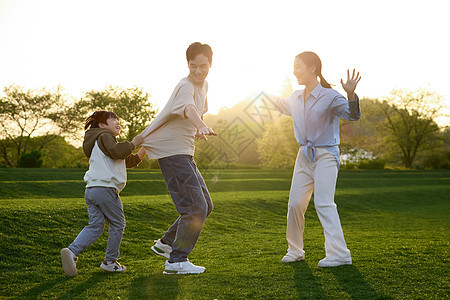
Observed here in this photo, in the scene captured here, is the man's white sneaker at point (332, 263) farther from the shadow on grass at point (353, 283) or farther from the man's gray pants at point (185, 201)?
the man's gray pants at point (185, 201)

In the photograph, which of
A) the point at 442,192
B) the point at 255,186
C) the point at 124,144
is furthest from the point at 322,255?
the point at 442,192

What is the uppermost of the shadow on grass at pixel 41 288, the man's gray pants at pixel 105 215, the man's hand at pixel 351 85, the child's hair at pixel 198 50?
the child's hair at pixel 198 50

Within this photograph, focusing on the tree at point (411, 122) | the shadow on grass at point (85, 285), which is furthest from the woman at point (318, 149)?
the tree at point (411, 122)

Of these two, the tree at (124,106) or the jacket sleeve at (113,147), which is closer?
the jacket sleeve at (113,147)

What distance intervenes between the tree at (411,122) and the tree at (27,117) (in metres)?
43.3

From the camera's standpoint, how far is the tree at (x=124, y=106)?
44875 millimetres

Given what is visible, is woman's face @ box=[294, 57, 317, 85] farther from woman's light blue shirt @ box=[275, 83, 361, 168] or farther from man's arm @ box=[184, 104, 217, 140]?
man's arm @ box=[184, 104, 217, 140]

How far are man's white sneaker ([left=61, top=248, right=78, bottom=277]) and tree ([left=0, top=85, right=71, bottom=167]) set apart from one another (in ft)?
150

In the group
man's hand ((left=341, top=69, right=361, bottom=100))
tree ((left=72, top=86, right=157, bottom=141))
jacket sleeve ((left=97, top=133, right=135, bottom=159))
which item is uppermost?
tree ((left=72, top=86, right=157, bottom=141))

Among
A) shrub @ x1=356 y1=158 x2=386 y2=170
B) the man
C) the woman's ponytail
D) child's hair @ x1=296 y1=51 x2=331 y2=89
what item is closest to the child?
the man

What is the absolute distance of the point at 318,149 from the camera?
174 inches

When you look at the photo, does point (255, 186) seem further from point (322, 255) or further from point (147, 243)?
point (322, 255)

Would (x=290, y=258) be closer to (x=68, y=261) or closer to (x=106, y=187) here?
(x=106, y=187)

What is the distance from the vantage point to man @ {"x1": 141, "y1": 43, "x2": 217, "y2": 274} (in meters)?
4.02
